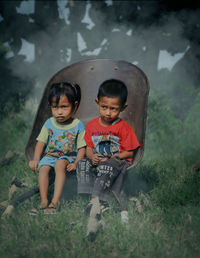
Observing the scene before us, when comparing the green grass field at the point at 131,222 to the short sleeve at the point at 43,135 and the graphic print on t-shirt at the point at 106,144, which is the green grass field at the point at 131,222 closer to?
the graphic print on t-shirt at the point at 106,144

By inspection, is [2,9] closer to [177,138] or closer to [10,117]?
[10,117]

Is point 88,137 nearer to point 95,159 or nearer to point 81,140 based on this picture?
point 81,140

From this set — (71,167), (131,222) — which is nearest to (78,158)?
(71,167)

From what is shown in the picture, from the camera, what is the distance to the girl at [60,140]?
2463mm

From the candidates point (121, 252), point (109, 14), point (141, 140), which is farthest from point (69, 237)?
point (109, 14)

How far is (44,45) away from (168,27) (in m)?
2.26

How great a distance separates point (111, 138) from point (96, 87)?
95cm

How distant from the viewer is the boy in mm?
2344

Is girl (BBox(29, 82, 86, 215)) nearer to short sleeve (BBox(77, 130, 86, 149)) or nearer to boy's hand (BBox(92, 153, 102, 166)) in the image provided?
short sleeve (BBox(77, 130, 86, 149))

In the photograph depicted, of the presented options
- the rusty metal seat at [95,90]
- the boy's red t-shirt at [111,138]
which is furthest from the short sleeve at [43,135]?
the boy's red t-shirt at [111,138]

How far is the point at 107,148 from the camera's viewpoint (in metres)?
2.55

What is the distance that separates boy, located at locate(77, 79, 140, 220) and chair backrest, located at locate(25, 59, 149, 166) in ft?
0.63

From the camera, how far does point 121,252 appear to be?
1961 mm

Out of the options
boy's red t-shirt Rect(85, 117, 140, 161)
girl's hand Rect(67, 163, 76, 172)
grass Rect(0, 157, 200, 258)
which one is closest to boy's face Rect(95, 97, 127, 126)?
boy's red t-shirt Rect(85, 117, 140, 161)
